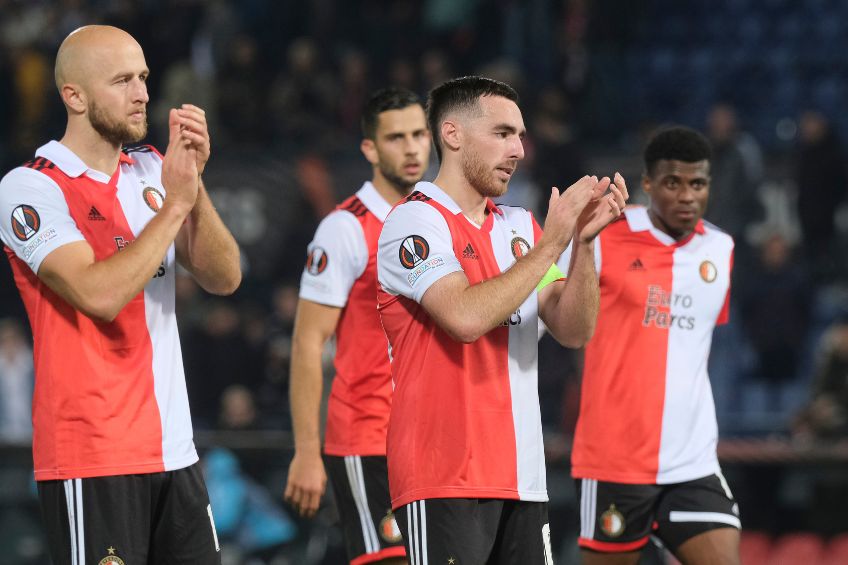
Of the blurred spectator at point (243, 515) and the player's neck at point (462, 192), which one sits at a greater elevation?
the player's neck at point (462, 192)

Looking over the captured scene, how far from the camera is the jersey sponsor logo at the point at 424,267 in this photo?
493 cm

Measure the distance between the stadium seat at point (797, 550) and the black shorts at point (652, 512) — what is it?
3555 millimetres

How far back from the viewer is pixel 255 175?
15.5 metres

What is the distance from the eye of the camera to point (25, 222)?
16.6 feet

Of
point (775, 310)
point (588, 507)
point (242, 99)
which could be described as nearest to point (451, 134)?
point (588, 507)

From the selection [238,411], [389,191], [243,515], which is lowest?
[243,515]

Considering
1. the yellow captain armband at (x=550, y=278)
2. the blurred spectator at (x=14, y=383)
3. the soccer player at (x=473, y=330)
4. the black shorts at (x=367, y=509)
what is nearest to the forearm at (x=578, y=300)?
the soccer player at (x=473, y=330)

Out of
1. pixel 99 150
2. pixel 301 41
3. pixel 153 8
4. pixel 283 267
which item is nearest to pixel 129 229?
pixel 99 150

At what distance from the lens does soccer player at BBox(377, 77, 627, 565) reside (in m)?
4.88

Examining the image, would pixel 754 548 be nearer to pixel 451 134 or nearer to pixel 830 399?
pixel 830 399

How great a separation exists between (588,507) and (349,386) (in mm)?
1303

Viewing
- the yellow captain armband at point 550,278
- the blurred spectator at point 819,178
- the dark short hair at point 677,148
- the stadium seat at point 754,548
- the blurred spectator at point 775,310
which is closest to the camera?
the yellow captain armband at point 550,278

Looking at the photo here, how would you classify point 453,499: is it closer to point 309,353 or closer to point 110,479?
point 110,479

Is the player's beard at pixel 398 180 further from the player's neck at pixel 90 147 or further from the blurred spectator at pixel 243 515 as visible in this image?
the blurred spectator at pixel 243 515
